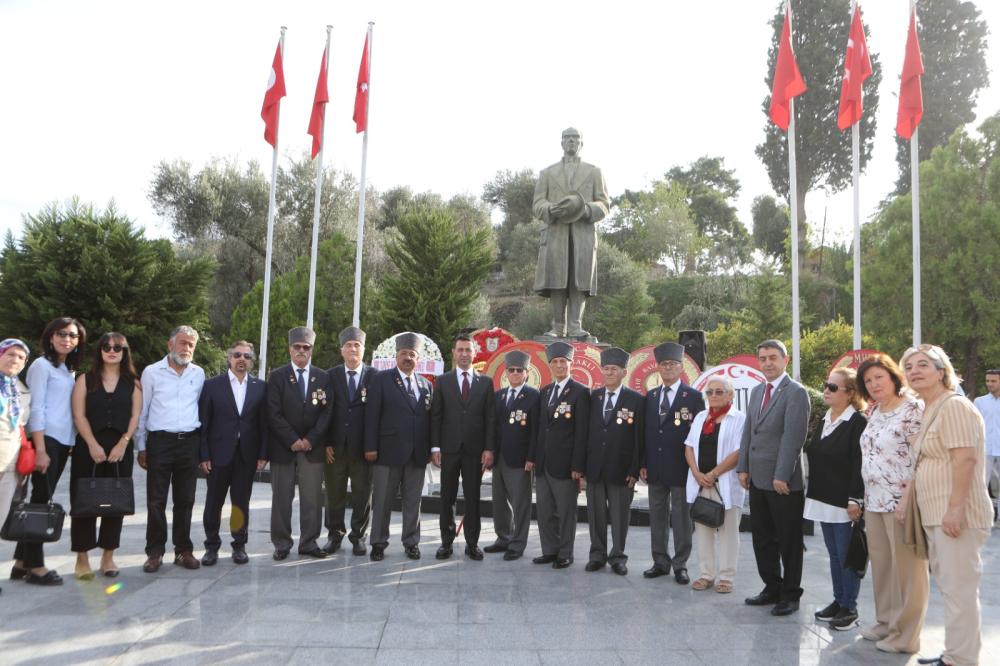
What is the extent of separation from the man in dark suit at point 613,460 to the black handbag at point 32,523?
3547 millimetres

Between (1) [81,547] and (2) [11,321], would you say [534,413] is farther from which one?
(2) [11,321]

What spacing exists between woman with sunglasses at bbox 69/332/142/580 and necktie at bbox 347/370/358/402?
4.90ft

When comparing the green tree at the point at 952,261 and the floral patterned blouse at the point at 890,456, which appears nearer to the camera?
the floral patterned blouse at the point at 890,456

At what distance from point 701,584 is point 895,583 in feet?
4.37

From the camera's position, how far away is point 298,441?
5551mm

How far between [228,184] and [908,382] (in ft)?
85.1

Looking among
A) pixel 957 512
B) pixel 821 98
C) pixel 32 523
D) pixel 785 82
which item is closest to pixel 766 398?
pixel 957 512

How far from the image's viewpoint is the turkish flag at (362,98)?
492 inches

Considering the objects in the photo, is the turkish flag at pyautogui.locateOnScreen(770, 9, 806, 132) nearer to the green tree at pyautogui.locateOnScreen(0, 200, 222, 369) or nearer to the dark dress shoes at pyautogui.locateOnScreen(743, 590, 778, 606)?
the dark dress shoes at pyautogui.locateOnScreen(743, 590, 778, 606)

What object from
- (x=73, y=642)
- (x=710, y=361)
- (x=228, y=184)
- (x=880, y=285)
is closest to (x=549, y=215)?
(x=73, y=642)

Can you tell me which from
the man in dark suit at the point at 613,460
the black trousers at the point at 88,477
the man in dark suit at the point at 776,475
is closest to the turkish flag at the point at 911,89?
the man in dark suit at the point at 613,460

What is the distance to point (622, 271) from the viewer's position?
3014 centimetres

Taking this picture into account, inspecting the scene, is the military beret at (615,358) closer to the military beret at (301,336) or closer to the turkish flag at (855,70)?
the military beret at (301,336)

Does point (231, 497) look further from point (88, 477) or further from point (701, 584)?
point (701, 584)
